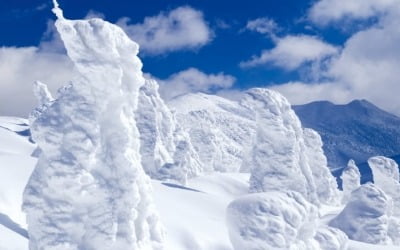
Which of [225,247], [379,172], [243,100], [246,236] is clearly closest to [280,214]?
[246,236]

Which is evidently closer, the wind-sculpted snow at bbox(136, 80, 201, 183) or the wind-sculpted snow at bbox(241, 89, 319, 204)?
the wind-sculpted snow at bbox(241, 89, 319, 204)

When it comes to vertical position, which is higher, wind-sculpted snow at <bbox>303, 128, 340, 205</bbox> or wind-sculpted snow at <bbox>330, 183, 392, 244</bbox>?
wind-sculpted snow at <bbox>303, 128, 340, 205</bbox>

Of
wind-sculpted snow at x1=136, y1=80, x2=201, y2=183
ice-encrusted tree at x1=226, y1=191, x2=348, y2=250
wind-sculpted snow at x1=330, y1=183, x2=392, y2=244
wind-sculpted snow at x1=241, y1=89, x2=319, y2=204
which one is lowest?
ice-encrusted tree at x1=226, y1=191, x2=348, y2=250

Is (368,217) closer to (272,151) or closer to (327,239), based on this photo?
(272,151)

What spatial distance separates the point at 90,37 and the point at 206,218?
87.1ft

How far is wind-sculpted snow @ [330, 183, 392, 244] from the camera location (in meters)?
60.7

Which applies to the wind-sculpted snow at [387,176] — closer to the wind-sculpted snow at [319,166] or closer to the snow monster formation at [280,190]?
the snow monster formation at [280,190]

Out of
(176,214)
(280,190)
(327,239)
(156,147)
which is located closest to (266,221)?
(327,239)

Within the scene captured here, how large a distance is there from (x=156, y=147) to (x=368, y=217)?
37.1 metres

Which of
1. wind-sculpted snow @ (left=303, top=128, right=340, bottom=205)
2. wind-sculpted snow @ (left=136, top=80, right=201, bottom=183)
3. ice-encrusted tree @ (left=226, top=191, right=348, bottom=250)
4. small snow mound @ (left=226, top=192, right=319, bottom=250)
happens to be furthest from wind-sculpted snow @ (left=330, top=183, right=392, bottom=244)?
wind-sculpted snow @ (left=303, top=128, right=340, bottom=205)

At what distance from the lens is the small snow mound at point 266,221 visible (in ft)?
121

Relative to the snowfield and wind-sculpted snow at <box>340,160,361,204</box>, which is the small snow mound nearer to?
the snowfield

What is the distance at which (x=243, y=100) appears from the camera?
69125 millimetres

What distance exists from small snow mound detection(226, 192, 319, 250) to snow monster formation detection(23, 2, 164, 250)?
5181 mm
